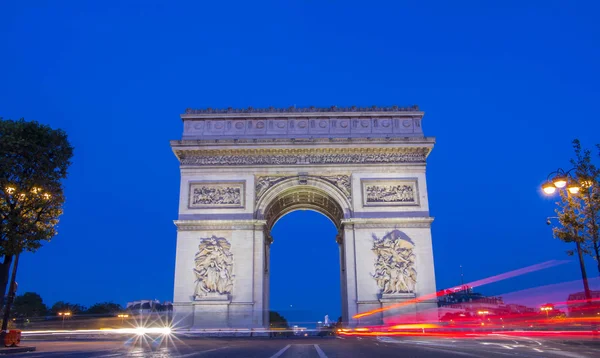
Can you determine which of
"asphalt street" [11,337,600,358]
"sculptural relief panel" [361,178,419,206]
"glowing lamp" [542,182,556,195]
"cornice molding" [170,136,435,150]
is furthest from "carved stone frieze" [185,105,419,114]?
"asphalt street" [11,337,600,358]

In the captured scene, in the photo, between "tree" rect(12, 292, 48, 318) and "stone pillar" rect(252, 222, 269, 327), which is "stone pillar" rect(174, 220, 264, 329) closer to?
"stone pillar" rect(252, 222, 269, 327)

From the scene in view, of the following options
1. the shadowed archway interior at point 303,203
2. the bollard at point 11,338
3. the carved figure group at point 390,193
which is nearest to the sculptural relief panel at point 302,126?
the carved figure group at point 390,193

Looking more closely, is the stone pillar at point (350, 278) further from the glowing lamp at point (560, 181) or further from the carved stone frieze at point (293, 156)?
the glowing lamp at point (560, 181)

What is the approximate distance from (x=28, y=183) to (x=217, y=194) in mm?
13043

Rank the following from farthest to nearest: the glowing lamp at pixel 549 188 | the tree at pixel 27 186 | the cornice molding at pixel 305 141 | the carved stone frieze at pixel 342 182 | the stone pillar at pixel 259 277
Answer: the cornice molding at pixel 305 141 < the carved stone frieze at pixel 342 182 < the stone pillar at pixel 259 277 < the tree at pixel 27 186 < the glowing lamp at pixel 549 188

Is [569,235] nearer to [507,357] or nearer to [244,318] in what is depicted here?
[507,357]

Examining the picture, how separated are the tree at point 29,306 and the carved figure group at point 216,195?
4518 cm

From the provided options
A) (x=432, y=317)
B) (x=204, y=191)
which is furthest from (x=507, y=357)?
(x=204, y=191)

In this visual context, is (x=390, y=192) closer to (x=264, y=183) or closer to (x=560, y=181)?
(x=264, y=183)

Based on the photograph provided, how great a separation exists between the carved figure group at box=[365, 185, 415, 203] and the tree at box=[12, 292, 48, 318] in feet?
172

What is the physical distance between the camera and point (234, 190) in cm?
2886

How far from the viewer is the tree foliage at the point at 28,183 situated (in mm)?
15992

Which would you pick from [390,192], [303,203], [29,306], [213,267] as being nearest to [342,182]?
[390,192]

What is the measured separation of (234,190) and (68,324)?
57.0ft
